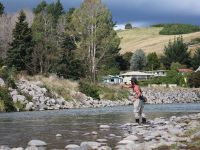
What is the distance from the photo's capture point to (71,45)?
73.4 meters

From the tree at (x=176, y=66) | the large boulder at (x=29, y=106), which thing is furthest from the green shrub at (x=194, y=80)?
the large boulder at (x=29, y=106)

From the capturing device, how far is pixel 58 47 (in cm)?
7175

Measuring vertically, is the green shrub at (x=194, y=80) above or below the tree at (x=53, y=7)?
below

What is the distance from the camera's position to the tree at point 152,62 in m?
132

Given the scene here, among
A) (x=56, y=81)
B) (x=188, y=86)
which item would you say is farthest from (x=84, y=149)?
(x=188, y=86)

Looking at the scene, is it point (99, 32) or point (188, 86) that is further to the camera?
point (188, 86)

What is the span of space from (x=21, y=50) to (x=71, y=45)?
9112mm

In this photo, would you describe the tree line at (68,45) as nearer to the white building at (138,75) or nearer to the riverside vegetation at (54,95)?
the riverside vegetation at (54,95)

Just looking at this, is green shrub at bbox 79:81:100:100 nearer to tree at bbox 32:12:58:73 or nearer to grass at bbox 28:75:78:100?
grass at bbox 28:75:78:100

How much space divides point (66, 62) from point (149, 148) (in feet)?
184

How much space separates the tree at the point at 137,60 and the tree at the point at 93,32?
56728 millimetres

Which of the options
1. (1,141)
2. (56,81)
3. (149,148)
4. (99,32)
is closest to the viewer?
(149,148)

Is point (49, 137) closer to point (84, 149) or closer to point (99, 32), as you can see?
point (84, 149)

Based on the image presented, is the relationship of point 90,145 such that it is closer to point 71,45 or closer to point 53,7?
point 71,45
